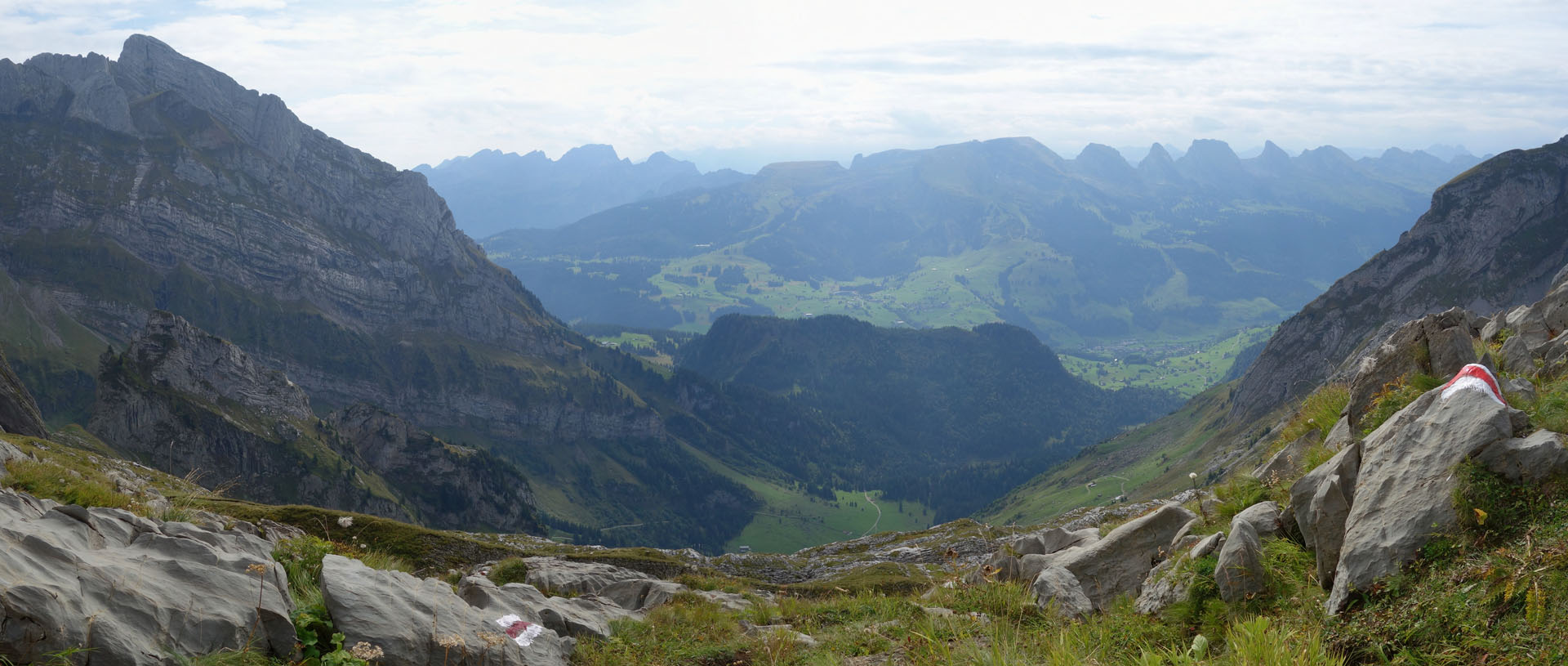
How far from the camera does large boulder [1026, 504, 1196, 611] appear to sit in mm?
16156

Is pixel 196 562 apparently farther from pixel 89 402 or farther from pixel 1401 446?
pixel 89 402

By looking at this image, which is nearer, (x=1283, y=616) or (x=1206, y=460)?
(x=1283, y=616)

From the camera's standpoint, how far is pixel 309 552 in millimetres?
13758

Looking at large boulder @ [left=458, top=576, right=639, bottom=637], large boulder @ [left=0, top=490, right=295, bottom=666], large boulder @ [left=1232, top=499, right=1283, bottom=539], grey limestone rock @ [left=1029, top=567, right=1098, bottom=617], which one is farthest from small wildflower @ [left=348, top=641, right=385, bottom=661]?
large boulder @ [left=1232, top=499, right=1283, bottom=539]

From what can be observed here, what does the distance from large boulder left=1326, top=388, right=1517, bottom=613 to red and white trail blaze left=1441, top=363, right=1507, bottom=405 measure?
8cm

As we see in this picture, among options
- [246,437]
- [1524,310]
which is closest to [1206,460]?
[1524,310]

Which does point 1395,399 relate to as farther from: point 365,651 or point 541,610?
point 365,651

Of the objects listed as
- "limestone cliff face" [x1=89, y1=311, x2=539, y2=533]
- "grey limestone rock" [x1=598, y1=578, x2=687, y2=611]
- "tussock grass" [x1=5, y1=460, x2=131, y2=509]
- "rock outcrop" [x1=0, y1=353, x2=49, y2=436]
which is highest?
"tussock grass" [x1=5, y1=460, x2=131, y2=509]

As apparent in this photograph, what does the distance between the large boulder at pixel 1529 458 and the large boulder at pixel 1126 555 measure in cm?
689

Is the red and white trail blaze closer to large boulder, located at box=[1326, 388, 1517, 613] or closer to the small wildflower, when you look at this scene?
large boulder, located at box=[1326, 388, 1517, 613]

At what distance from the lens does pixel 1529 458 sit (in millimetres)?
9305

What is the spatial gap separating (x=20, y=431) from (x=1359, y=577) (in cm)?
11899

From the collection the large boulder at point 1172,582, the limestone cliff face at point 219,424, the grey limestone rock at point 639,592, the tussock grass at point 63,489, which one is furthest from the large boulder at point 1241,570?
the limestone cliff face at point 219,424

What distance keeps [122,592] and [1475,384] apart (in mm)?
19104
